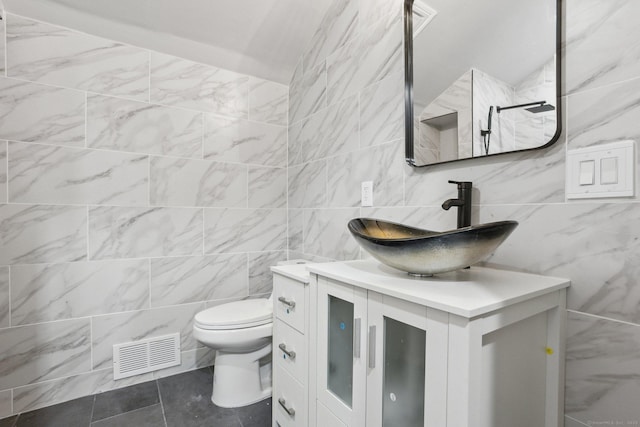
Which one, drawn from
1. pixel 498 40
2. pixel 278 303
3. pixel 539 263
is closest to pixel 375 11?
pixel 498 40

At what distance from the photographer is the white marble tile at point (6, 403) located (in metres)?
1.52

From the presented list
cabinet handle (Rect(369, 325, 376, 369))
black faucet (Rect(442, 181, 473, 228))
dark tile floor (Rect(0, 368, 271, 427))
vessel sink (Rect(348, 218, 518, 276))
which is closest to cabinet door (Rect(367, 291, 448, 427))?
cabinet handle (Rect(369, 325, 376, 369))

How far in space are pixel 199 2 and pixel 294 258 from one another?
1.67 meters

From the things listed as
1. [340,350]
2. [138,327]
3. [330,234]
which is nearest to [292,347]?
[340,350]

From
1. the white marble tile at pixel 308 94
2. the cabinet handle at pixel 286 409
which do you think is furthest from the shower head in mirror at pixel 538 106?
the cabinet handle at pixel 286 409

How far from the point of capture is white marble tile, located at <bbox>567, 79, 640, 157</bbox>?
79 cm

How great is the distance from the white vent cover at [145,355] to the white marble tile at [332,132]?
1469 mm

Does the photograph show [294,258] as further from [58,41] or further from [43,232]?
[58,41]

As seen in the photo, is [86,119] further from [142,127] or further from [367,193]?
[367,193]

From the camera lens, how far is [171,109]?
1.92 m

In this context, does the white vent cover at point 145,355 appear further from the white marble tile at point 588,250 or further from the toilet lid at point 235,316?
the white marble tile at point 588,250

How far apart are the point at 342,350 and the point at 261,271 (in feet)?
4.19

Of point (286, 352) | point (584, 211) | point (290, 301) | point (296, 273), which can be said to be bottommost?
point (286, 352)

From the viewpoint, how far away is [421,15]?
4.41 ft
